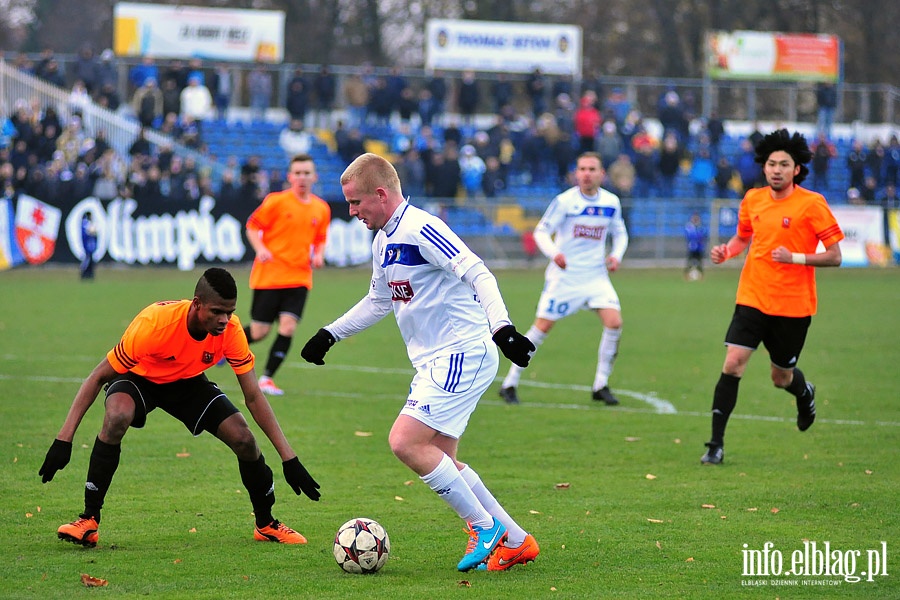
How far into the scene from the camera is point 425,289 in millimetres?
5988

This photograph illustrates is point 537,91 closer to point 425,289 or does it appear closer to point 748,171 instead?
point 748,171

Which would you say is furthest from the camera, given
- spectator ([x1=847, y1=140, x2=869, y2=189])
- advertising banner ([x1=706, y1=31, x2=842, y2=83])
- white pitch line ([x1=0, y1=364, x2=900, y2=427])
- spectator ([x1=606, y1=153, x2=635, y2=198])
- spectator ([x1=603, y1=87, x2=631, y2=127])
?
advertising banner ([x1=706, y1=31, x2=842, y2=83])

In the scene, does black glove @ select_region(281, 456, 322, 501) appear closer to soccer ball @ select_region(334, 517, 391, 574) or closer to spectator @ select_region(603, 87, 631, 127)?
soccer ball @ select_region(334, 517, 391, 574)

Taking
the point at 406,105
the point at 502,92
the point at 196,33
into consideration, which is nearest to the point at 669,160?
the point at 502,92

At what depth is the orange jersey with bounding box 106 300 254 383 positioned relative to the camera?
6184 mm

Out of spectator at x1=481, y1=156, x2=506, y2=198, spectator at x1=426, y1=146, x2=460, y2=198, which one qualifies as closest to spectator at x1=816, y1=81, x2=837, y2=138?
spectator at x1=481, y1=156, x2=506, y2=198

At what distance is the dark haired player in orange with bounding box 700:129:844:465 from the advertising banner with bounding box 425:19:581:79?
29483 millimetres

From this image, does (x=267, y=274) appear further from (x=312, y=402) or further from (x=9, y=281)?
(x=9, y=281)

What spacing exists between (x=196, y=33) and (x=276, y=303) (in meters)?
26.6

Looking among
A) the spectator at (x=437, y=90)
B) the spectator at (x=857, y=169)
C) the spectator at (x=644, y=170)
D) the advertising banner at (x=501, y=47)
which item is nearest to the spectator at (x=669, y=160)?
the spectator at (x=644, y=170)

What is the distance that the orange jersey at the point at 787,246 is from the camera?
853 centimetres

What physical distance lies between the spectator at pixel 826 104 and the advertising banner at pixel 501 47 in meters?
7.96

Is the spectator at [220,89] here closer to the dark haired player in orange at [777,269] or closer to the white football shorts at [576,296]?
the white football shorts at [576,296]

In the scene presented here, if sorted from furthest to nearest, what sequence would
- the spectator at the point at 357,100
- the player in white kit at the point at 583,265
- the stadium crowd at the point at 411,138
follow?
the spectator at the point at 357,100 < the stadium crowd at the point at 411,138 < the player in white kit at the point at 583,265
